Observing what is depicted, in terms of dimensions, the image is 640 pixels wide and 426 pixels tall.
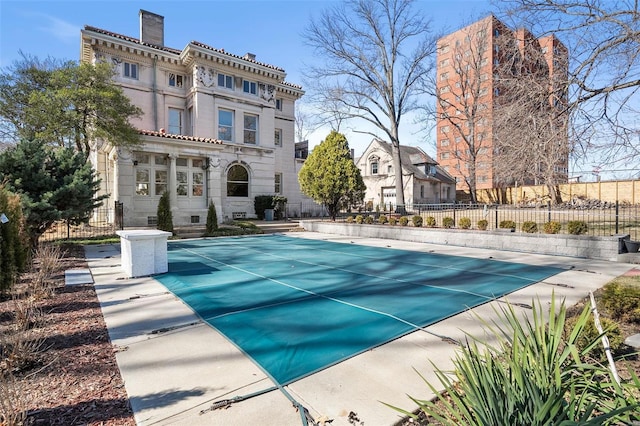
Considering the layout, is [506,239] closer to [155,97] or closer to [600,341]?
[600,341]

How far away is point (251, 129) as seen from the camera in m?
21.1

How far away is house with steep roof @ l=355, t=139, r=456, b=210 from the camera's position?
3499 centimetres

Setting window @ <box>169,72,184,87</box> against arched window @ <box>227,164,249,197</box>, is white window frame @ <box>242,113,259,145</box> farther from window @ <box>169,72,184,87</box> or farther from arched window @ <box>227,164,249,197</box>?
window @ <box>169,72,184,87</box>

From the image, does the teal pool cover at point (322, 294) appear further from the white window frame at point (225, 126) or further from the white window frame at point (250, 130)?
the white window frame at point (250, 130)

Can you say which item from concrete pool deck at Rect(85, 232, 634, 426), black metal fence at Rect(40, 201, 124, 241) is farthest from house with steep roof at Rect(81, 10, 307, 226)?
concrete pool deck at Rect(85, 232, 634, 426)

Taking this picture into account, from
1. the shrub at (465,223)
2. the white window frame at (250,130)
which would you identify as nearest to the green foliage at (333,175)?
the white window frame at (250,130)

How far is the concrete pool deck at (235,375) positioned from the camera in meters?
2.29

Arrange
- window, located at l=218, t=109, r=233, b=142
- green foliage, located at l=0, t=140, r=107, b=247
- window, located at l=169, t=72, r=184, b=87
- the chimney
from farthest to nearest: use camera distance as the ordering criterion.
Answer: window, located at l=218, t=109, r=233, b=142
window, located at l=169, t=72, r=184, b=87
the chimney
green foliage, located at l=0, t=140, r=107, b=247

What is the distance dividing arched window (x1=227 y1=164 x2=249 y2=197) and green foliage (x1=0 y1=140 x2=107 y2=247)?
403 inches

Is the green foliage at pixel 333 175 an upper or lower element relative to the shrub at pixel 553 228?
upper

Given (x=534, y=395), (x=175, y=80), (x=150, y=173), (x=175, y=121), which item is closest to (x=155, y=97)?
(x=175, y=121)

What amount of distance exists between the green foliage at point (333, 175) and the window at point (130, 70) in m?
11.1

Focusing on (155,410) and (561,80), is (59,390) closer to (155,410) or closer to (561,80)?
(155,410)

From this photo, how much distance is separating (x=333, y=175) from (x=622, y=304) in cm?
1312
